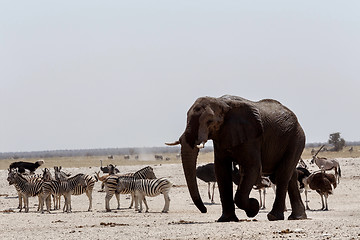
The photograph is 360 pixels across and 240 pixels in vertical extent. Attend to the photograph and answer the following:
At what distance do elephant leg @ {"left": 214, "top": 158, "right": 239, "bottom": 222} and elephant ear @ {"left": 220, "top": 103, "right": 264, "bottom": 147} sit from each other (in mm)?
692

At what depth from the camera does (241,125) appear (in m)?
16.7

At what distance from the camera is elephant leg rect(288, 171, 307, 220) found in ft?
59.7

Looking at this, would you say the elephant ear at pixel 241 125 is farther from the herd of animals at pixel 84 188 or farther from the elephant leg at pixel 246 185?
the herd of animals at pixel 84 188

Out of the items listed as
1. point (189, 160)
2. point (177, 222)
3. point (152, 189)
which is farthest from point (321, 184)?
point (189, 160)

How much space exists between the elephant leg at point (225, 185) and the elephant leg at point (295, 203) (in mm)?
1836

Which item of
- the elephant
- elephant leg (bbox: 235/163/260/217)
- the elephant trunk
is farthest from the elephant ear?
the elephant trunk

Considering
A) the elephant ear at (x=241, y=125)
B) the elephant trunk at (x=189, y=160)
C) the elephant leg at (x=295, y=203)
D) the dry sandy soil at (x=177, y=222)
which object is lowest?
the dry sandy soil at (x=177, y=222)

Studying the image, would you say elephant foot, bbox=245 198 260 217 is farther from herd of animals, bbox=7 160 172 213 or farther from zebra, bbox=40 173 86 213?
zebra, bbox=40 173 86 213

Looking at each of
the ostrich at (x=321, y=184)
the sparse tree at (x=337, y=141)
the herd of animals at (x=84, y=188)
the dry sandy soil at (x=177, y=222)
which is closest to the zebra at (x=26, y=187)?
the herd of animals at (x=84, y=188)

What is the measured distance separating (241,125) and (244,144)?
453 millimetres

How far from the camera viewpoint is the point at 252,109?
17016 mm

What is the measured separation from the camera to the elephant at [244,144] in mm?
16125

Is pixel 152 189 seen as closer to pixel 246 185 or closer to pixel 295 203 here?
pixel 295 203

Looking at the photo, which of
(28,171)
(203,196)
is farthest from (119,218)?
(28,171)
